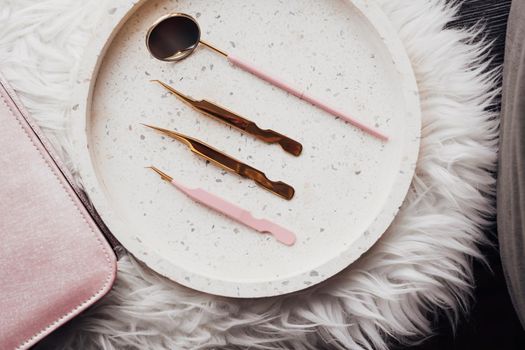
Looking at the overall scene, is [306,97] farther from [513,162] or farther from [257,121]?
[513,162]

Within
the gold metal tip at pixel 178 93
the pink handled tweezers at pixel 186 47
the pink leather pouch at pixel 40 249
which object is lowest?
the pink leather pouch at pixel 40 249

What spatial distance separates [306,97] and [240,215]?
0.43 feet

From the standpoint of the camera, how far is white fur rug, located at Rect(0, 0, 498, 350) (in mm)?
514

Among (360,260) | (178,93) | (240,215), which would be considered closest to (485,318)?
(360,260)

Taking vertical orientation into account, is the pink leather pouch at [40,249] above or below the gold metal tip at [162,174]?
below

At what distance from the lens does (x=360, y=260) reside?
518 mm

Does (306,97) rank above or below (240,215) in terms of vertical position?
above

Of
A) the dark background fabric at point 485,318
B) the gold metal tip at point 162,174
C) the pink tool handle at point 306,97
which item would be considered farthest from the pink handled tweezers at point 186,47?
the dark background fabric at point 485,318

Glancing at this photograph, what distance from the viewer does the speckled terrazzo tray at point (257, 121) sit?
0.50 m

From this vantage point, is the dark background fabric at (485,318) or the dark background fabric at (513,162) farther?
the dark background fabric at (485,318)

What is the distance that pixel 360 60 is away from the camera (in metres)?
0.51

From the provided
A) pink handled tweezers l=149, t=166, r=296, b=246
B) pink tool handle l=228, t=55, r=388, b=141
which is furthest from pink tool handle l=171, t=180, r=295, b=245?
pink tool handle l=228, t=55, r=388, b=141

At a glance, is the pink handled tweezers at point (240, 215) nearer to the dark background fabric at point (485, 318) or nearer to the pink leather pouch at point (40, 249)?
the pink leather pouch at point (40, 249)

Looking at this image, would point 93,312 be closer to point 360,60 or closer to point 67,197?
point 67,197
